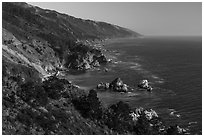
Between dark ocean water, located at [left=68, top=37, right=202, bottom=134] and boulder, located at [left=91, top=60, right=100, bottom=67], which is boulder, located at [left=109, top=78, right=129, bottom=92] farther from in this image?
boulder, located at [left=91, top=60, right=100, bottom=67]

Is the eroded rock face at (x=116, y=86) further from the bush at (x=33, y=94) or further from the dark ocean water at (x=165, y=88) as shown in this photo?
the bush at (x=33, y=94)

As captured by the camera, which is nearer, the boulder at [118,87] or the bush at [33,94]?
the bush at [33,94]

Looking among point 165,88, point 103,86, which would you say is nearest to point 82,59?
point 103,86

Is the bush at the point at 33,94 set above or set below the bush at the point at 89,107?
above

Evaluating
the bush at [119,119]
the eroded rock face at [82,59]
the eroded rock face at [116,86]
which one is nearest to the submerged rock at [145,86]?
the eroded rock face at [116,86]

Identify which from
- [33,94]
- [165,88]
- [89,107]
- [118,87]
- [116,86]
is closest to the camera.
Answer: [33,94]

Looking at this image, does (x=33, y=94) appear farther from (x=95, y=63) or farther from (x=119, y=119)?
(x=95, y=63)

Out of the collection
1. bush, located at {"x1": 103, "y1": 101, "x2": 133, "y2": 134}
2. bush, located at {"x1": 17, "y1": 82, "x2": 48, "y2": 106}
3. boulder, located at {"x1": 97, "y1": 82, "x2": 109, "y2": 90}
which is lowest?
bush, located at {"x1": 103, "y1": 101, "x2": 133, "y2": 134}

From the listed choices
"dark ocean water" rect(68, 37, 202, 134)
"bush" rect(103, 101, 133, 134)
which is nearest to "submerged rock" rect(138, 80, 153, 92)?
"dark ocean water" rect(68, 37, 202, 134)

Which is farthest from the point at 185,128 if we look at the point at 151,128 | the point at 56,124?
the point at 56,124

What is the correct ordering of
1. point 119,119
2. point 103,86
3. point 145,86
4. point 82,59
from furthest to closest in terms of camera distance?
point 82,59 < point 103,86 < point 145,86 < point 119,119

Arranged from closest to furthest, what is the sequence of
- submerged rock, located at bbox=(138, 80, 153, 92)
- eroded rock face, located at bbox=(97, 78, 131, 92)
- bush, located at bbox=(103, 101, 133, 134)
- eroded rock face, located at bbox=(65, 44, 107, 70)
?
bush, located at bbox=(103, 101, 133, 134)
eroded rock face, located at bbox=(97, 78, 131, 92)
submerged rock, located at bbox=(138, 80, 153, 92)
eroded rock face, located at bbox=(65, 44, 107, 70)
